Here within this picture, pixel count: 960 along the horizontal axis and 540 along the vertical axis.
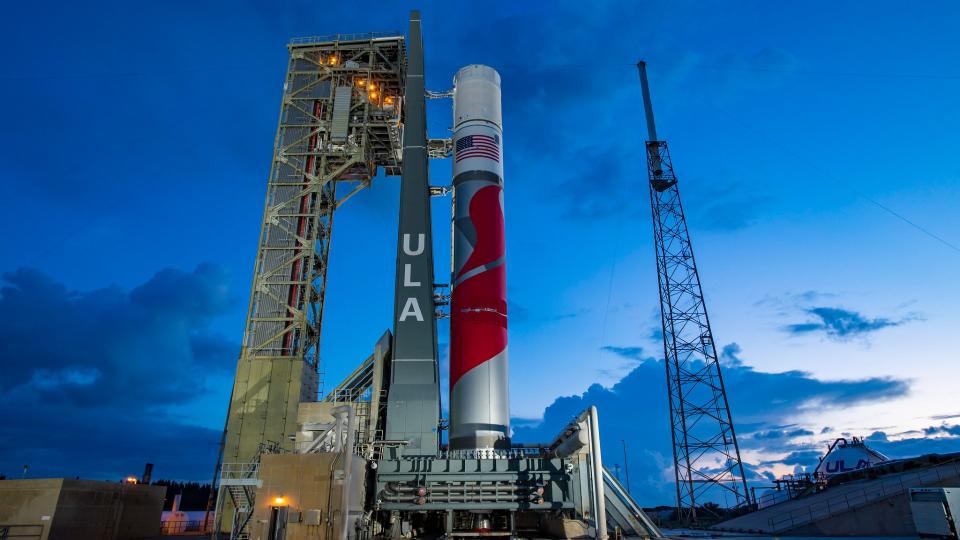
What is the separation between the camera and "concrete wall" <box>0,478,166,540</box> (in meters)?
20.9

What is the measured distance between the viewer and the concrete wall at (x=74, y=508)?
20.9 meters

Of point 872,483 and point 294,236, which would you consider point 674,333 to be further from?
point 294,236

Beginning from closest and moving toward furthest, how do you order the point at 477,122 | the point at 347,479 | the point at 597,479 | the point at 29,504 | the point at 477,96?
the point at 597,479, the point at 347,479, the point at 29,504, the point at 477,122, the point at 477,96

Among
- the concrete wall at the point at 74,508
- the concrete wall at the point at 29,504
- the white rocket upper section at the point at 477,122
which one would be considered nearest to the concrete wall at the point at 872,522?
the white rocket upper section at the point at 477,122

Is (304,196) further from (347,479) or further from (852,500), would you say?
(852,500)

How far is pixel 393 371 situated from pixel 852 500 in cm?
2095

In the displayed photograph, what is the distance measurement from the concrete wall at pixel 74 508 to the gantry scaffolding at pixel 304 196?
14.2 ft

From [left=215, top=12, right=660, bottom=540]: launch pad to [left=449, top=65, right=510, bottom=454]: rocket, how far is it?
6 centimetres

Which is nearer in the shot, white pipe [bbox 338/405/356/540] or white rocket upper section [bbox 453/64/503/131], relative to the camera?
white pipe [bbox 338/405/356/540]

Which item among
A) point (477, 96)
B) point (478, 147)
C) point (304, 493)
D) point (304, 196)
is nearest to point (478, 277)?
point (478, 147)

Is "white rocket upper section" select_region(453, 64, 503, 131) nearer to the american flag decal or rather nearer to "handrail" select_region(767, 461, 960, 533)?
the american flag decal

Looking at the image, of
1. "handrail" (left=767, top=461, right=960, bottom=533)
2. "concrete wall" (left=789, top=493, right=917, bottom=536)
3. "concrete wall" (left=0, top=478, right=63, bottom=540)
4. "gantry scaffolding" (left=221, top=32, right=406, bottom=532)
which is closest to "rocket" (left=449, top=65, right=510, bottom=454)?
"gantry scaffolding" (left=221, top=32, right=406, bottom=532)

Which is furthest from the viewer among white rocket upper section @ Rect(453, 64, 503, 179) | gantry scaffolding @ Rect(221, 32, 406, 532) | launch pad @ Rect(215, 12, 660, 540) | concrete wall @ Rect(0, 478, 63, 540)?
gantry scaffolding @ Rect(221, 32, 406, 532)

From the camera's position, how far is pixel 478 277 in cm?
2272
